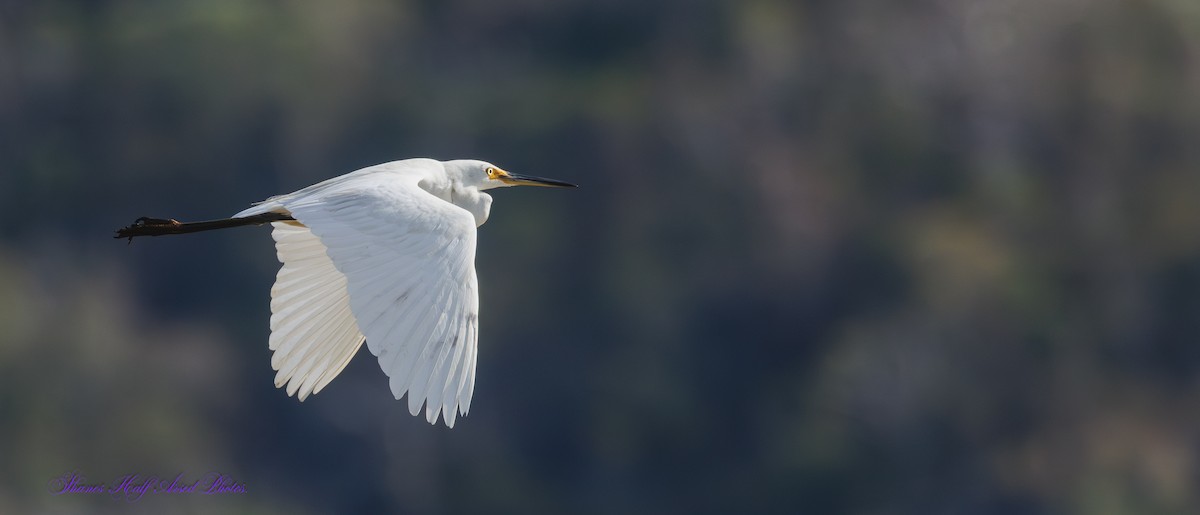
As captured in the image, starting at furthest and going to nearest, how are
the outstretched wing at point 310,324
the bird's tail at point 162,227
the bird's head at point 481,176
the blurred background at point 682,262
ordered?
the blurred background at point 682,262 < the bird's head at point 481,176 < the bird's tail at point 162,227 < the outstretched wing at point 310,324

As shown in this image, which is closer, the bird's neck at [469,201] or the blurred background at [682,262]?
the bird's neck at [469,201]

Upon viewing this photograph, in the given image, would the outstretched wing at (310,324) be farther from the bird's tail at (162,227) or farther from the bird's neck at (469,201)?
the bird's neck at (469,201)

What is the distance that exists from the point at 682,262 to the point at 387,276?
1667cm

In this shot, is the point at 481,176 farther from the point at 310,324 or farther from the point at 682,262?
the point at 682,262

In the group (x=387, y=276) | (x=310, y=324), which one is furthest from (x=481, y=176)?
(x=387, y=276)

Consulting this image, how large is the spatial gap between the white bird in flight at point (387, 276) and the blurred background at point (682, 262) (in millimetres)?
12497

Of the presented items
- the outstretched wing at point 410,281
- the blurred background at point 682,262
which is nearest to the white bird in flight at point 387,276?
the outstretched wing at point 410,281

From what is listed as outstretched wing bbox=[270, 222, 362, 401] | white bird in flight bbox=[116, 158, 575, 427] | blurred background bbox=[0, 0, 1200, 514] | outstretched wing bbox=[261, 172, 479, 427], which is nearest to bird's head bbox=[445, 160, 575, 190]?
white bird in flight bbox=[116, 158, 575, 427]

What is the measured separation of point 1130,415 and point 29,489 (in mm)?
13428

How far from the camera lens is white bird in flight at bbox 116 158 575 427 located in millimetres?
4562

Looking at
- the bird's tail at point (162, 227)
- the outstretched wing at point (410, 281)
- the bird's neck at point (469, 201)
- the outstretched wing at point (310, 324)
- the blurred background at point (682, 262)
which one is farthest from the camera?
the blurred background at point (682, 262)

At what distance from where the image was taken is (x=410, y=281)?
189 inches

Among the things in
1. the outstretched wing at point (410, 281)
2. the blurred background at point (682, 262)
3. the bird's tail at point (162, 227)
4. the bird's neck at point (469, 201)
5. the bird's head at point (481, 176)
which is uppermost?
the blurred background at point (682, 262)

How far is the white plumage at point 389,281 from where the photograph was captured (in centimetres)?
456
